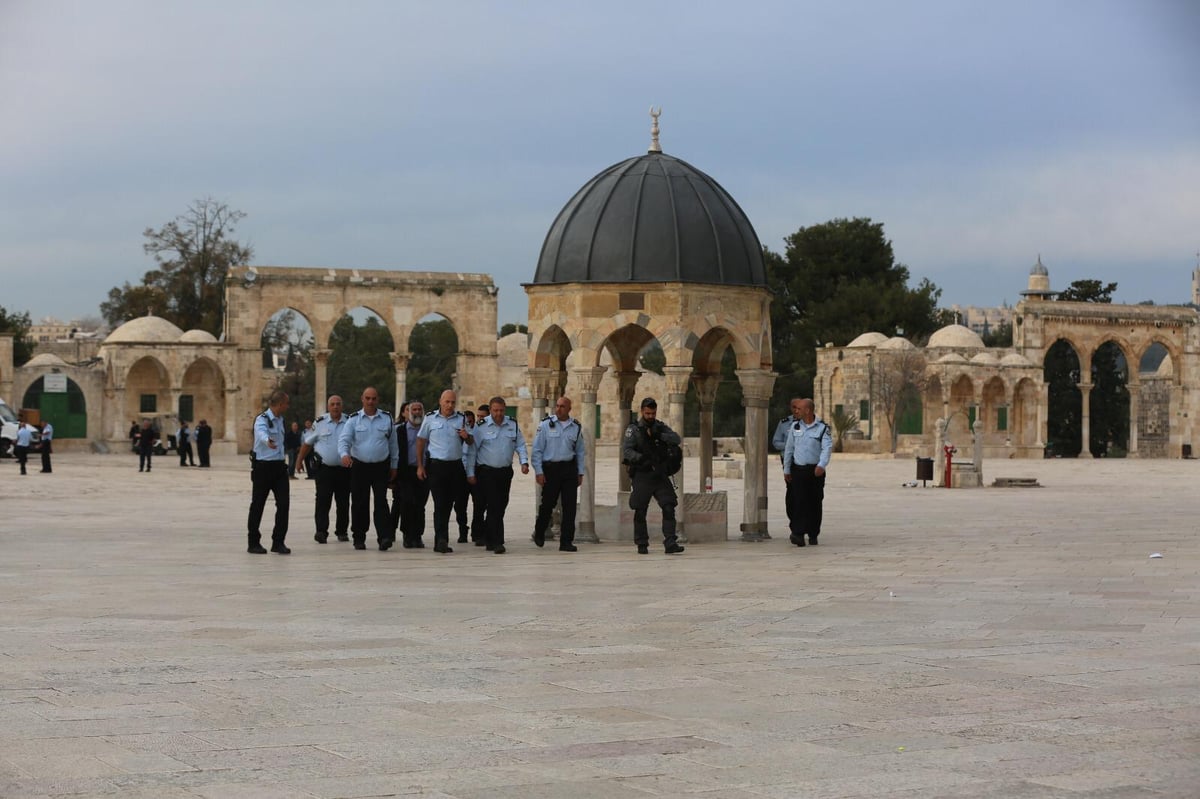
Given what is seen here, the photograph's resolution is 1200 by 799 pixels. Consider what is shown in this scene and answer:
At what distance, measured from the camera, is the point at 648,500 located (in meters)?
12.3

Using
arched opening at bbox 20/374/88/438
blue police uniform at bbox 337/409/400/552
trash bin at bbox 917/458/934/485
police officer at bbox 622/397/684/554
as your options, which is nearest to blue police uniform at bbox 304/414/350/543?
blue police uniform at bbox 337/409/400/552

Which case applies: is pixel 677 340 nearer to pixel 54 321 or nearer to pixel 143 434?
pixel 143 434

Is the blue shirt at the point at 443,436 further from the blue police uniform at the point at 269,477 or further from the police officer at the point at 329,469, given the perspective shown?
the blue police uniform at the point at 269,477

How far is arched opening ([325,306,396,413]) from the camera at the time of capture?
61.8 m

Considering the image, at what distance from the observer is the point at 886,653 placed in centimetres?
698

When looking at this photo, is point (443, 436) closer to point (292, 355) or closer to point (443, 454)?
point (443, 454)

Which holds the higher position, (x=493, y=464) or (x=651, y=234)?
(x=651, y=234)

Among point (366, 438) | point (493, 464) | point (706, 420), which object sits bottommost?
point (493, 464)

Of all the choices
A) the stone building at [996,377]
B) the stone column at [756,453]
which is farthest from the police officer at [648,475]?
the stone building at [996,377]

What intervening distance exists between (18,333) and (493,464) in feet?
151

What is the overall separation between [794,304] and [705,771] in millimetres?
55597

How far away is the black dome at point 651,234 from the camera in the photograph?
1343 cm

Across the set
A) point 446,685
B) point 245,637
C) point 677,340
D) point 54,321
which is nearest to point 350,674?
point 446,685

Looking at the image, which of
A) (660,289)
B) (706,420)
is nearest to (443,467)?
Answer: (660,289)
